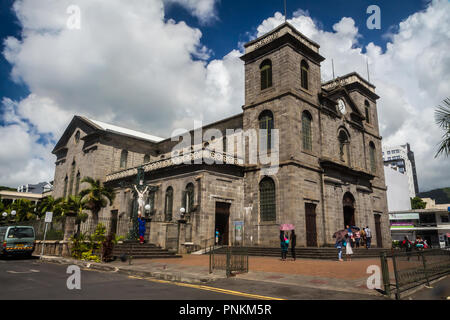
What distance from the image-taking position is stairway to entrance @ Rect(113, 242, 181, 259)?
18609mm

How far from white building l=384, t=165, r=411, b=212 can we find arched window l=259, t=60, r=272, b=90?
167 feet

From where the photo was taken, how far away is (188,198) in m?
24.5

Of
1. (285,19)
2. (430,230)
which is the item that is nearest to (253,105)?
(285,19)

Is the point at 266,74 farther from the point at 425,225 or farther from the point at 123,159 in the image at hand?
the point at 425,225

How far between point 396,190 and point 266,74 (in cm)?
5566

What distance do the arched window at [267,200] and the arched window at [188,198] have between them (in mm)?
5426

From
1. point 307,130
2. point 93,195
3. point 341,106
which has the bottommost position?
A: point 93,195

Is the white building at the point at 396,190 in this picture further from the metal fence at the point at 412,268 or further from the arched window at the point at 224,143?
the metal fence at the point at 412,268

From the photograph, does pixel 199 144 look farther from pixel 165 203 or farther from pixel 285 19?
pixel 285 19

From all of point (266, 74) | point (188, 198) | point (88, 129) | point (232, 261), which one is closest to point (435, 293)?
point (232, 261)

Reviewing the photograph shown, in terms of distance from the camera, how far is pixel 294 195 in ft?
75.4

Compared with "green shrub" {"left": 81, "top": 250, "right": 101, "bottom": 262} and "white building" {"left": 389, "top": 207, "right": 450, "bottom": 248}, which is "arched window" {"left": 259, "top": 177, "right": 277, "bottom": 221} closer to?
"green shrub" {"left": 81, "top": 250, "right": 101, "bottom": 262}

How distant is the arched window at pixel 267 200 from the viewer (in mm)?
24031
